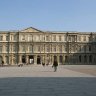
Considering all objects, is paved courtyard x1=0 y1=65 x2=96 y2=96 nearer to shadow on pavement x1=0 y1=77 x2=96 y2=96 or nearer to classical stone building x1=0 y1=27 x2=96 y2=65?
shadow on pavement x1=0 y1=77 x2=96 y2=96

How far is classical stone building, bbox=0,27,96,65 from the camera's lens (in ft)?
329

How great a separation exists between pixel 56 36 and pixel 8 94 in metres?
91.5

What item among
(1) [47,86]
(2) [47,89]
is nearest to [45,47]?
(1) [47,86]

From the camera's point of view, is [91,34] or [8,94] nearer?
[8,94]

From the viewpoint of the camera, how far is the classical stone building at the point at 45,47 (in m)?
100

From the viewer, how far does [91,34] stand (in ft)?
340

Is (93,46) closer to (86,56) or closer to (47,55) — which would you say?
(86,56)

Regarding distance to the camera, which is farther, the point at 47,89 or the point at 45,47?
the point at 45,47

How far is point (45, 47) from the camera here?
4006 inches

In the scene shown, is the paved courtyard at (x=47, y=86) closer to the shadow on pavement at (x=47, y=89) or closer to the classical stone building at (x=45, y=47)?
the shadow on pavement at (x=47, y=89)

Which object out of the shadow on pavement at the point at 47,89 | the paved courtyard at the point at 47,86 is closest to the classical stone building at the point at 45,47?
the paved courtyard at the point at 47,86

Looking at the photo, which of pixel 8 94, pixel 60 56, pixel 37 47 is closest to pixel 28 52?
pixel 37 47

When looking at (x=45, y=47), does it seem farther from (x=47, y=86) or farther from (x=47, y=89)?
(x=47, y=89)

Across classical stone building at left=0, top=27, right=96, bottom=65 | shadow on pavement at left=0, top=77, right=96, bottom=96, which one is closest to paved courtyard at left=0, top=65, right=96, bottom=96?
shadow on pavement at left=0, top=77, right=96, bottom=96
